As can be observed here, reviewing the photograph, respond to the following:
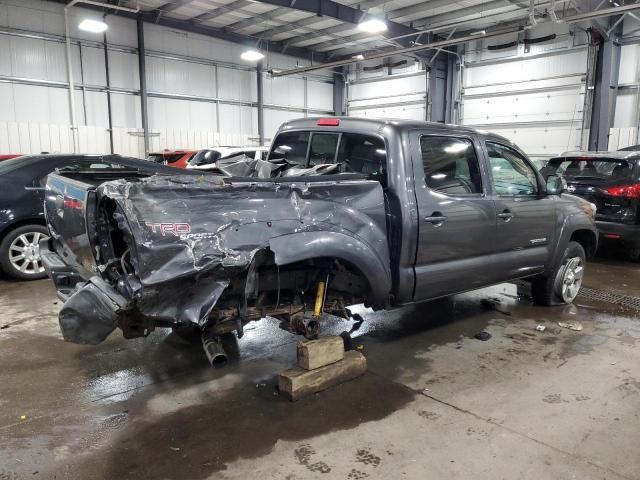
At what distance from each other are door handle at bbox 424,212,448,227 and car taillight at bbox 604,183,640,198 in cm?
483

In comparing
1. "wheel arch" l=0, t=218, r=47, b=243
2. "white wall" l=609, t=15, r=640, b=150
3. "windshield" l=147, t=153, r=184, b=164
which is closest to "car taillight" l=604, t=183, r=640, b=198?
"white wall" l=609, t=15, r=640, b=150

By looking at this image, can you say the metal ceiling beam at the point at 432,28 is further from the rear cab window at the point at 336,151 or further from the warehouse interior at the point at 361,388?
the rear cab window at the point at 336,151

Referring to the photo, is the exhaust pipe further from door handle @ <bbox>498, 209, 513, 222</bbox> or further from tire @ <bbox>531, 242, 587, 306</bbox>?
tire @ <bbox>531, 242, 587, 306</bbox>

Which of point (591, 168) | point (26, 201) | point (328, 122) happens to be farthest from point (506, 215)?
point (26, 201)

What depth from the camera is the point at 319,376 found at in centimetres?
340

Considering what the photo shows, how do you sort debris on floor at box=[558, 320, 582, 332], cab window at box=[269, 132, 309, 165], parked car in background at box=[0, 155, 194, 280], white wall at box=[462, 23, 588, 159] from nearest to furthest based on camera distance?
cab window at box=[269, 132, 309, 165], debris on floor at box=[558, 320, 582, 332], parked car in background at box=[0, 155, 194, 280], white wall at box=[462, 23, 588, 159]

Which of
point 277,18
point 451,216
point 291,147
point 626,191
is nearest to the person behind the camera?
point 451,216

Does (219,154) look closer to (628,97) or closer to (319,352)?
(319,352)

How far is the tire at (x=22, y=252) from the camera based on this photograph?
5.98m

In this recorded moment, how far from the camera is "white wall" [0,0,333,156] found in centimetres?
1234

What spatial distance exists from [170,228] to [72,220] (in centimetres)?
104

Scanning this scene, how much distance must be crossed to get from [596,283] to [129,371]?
19.2 ft

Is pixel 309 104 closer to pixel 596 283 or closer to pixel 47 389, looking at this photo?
pixel 596 283

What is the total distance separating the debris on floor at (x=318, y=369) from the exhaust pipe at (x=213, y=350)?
0.42m
